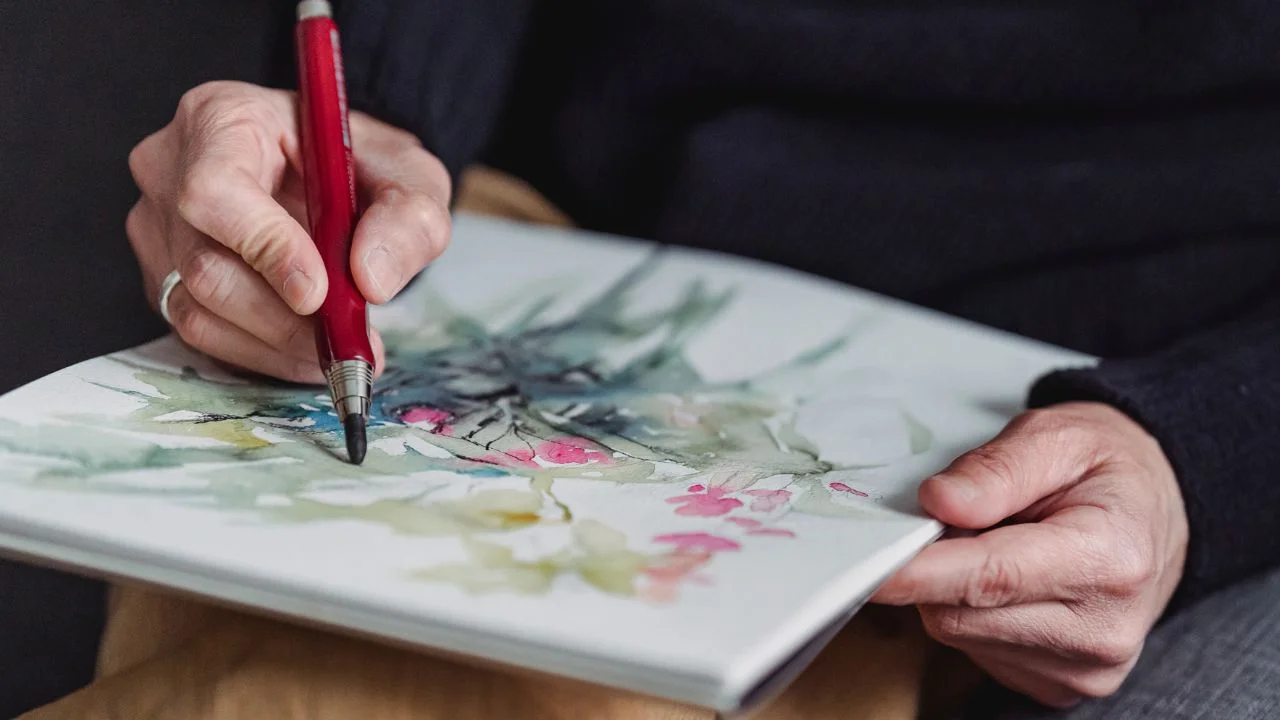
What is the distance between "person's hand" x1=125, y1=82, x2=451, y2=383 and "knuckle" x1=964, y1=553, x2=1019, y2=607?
0.22 m

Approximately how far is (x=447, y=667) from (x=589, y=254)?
30cm

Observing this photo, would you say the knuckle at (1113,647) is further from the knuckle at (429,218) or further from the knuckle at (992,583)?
the knuckle at (429,218)

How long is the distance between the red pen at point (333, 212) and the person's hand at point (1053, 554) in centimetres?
17

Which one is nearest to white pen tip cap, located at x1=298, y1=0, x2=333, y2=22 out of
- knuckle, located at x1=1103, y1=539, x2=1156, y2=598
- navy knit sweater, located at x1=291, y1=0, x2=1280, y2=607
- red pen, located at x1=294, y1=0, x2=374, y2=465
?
red pen, located at x1=294, y1=0, x2=374, y2=465

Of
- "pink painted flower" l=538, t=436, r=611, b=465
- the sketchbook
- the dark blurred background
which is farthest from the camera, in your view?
the dark blurred background

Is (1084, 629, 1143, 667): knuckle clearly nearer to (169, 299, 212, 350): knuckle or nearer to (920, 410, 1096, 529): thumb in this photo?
(920, 410, 1096, 529): thumb

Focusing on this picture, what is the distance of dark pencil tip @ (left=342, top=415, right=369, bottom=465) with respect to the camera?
33cm

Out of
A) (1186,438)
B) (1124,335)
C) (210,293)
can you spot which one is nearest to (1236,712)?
(1186,438)

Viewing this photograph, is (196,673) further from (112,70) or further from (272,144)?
(112,70)

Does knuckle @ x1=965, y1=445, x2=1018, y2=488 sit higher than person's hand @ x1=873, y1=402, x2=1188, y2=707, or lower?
higher

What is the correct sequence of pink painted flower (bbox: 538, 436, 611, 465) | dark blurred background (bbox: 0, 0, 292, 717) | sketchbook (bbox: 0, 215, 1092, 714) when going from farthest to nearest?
1. dark blurred background (bbox: 0, 0, 292, 717)
2. pink painted flower (bbox: 538, 436, 611, 465)
3. sketchbook (bbox: 0, 215, 1092, 714)

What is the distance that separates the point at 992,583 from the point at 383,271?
0.74 ft

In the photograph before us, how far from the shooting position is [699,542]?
0.97 feet

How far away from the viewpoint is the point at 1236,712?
15.7 inches
